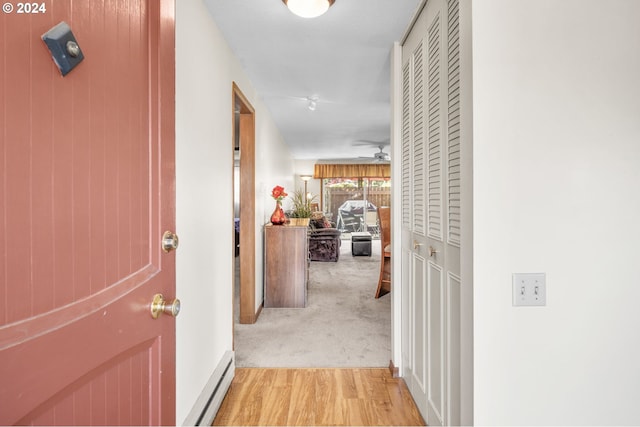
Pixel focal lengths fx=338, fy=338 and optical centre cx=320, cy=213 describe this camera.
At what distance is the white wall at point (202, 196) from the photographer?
1.63 meters

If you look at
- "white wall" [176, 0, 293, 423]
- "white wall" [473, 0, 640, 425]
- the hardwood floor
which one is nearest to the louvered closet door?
the hardwood floor

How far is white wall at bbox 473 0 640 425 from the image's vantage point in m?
1.12

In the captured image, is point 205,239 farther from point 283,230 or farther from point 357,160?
point 357,160

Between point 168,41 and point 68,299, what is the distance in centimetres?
82

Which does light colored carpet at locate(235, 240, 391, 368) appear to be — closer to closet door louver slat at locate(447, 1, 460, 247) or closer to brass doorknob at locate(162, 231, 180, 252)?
closet door louver slat at locate(447, 1, 460, 247)

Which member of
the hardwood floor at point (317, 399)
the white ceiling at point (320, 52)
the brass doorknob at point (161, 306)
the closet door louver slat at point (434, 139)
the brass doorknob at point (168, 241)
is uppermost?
the white ceiling at point (320, 52)

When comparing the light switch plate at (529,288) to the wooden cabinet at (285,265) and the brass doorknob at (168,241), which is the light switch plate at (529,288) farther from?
the wooden cabinet at (285,265)

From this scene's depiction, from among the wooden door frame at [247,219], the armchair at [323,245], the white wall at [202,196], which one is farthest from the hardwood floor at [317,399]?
the armchair at [323,245]

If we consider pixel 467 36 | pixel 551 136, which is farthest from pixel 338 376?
pixel 467 36

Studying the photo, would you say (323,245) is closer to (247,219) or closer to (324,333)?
(247,219)

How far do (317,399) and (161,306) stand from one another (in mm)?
1490

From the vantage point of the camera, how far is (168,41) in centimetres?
106

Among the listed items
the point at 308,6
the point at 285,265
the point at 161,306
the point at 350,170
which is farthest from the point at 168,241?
the point at 350,170

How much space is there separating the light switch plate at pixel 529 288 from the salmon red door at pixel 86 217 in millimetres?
1125
